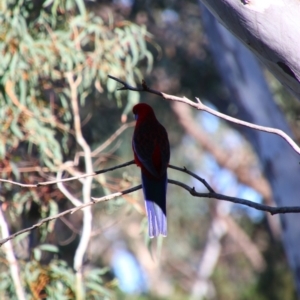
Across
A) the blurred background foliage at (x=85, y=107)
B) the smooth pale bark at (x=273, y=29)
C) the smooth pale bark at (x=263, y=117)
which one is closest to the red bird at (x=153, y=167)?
the smooth pale bark at (x=273, y=29)

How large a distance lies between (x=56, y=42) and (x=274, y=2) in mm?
3194

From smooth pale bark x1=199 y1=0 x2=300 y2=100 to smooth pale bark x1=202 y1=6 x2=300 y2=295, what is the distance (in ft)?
12.6

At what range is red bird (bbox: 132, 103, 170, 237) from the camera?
2.92 metres

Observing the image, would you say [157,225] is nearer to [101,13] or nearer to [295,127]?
[101,13]

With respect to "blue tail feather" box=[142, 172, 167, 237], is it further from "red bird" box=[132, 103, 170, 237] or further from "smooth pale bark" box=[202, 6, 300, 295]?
"smooth pale bark" box=[202, 6, 300, 295]

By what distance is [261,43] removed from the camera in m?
2.26

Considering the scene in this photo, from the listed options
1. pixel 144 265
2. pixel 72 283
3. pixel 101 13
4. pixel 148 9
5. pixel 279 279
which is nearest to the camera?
pixel 72 283

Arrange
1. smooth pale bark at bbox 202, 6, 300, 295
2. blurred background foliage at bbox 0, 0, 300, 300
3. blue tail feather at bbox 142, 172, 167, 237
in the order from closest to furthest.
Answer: blue tail feather at bbox 142, 172, 167, 237
blurred background foliage at bbox 0, 0, 300, 300
smooth pale bark at bbox 202, 6, 300, 295

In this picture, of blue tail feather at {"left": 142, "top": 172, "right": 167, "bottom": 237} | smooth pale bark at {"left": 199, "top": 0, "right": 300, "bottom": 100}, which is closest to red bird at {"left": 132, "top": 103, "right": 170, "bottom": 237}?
blue tail feather at {"left": 142, "top": 172, "right": 167, "bottom": 237}

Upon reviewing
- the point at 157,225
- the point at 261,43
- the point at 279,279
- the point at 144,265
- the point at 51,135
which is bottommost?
the point at 144,265

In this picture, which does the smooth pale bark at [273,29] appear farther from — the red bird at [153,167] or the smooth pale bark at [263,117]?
the smooth pale bark at [263,117]

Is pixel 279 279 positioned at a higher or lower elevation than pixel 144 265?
higher

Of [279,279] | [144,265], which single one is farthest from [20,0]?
[144,265]

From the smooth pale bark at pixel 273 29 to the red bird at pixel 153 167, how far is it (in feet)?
3.06
